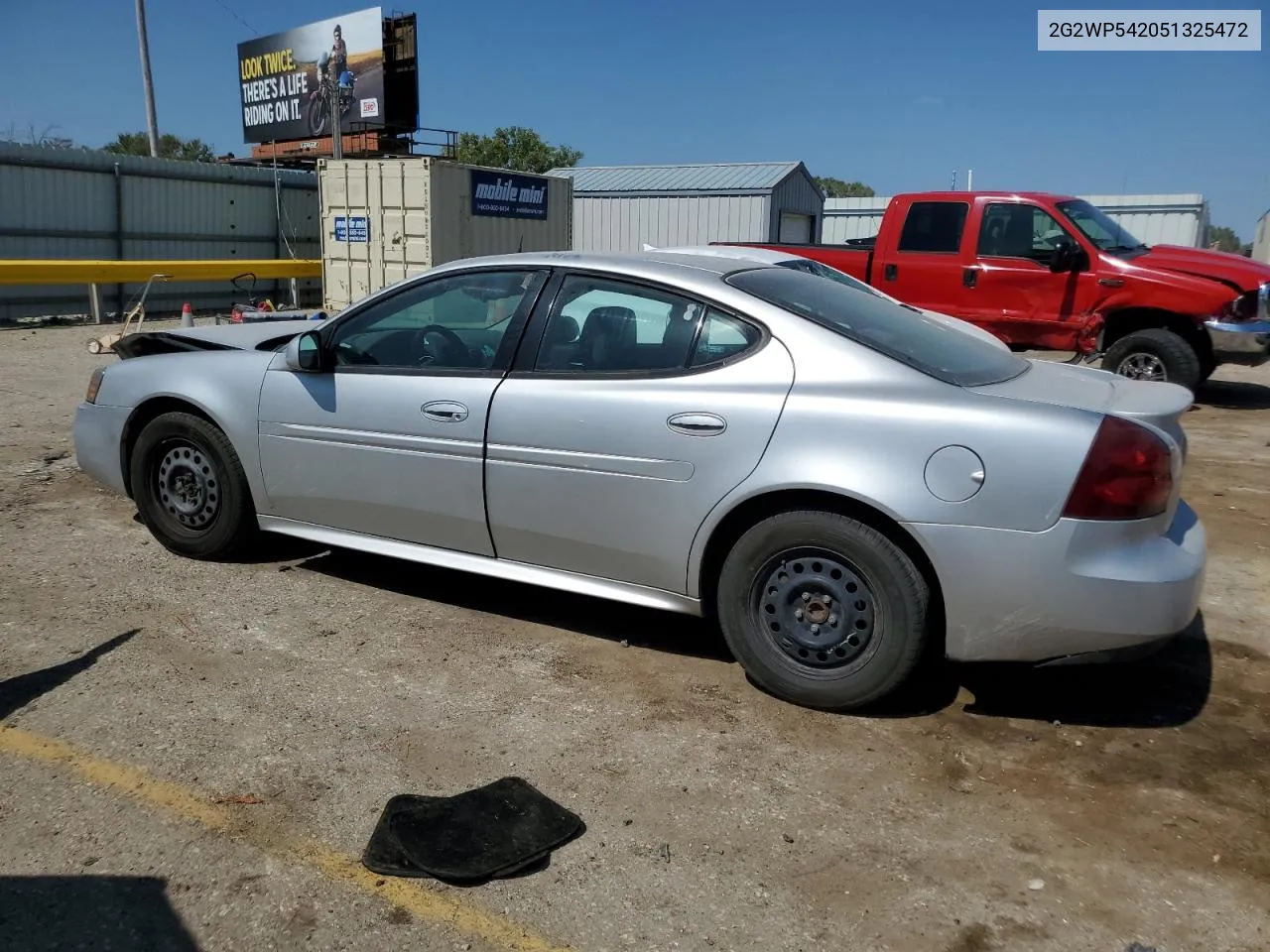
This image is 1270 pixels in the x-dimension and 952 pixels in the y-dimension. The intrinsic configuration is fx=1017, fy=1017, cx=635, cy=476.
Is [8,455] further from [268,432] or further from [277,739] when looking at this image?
[277,739]

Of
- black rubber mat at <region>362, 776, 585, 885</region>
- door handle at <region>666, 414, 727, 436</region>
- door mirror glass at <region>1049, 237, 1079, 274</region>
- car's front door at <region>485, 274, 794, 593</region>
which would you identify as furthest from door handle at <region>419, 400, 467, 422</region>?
door mirror glass at <region>1049, 237, 1079, 274</region>

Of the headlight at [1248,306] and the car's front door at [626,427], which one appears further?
the headlight at [1248,306]

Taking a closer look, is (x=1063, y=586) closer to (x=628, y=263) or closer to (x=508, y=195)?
(x=628, y=263)

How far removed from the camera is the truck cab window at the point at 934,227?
10281mm

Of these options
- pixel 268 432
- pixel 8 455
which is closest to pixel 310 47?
pixel 8 455

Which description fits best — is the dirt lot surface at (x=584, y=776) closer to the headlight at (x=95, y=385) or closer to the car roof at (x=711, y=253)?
the headlight at (x=95, y=385)

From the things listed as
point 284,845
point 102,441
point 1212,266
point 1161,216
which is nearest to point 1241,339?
point 1212,266

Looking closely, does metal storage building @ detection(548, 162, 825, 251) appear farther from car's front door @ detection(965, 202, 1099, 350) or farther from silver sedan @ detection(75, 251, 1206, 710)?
silver sedan @ detection(75, 251, 1206, 710)

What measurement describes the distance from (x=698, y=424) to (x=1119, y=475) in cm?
136

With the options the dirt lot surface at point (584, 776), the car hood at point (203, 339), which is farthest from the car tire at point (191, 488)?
the car hood at point (203, 339)

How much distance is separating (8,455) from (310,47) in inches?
1231

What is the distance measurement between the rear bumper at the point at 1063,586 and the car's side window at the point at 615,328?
3.73 ft

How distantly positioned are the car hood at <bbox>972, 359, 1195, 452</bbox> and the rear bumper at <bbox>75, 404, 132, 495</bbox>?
4042mm

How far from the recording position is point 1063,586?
10.3ft
